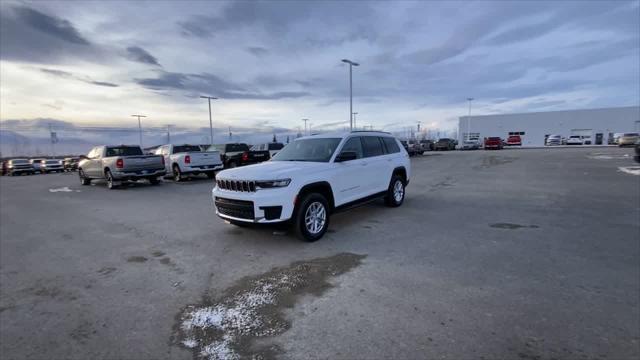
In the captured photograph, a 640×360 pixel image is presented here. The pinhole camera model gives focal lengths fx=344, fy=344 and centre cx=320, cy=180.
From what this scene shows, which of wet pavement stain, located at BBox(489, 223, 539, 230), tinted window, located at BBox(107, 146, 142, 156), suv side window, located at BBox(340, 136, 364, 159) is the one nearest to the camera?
wet pavement stain, located at BBox(489, 223, 539, 230)

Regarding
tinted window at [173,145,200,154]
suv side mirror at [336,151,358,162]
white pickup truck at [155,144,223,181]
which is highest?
tinted window at [173,145,200,154]

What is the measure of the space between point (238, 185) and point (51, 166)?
1701 inches

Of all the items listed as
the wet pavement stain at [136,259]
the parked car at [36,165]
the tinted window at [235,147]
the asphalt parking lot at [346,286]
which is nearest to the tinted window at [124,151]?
the tinted window at [235,147]

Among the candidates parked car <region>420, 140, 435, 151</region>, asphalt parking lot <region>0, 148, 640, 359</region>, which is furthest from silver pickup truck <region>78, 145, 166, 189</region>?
parked car <region>420, 140, 435, 151</region>

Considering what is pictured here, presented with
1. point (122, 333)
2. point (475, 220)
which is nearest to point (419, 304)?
point (122, 333)

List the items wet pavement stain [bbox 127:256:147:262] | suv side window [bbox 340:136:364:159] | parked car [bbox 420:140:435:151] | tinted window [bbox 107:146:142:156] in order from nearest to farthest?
1. wet pavement stain [bbox 127:256:147:262]
2. suv side window [bbox 340:136:364:159]
3. tinted window [bbox 107:146:142:156]
4. parked car [bbox 420:140:435:151]

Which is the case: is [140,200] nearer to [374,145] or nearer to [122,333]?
[374,145]

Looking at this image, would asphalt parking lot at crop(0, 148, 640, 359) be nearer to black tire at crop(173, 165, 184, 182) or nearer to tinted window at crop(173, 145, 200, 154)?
black tire at crop(173, 165, 184, 182)

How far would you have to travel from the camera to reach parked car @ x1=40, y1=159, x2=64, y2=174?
38.1m

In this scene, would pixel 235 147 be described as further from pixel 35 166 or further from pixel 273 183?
pixel 35 166

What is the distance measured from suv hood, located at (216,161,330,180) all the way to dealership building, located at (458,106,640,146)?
7026 centimetres

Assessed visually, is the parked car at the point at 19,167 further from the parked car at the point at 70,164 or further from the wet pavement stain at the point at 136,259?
the wet pavement stain at the point at 136,259

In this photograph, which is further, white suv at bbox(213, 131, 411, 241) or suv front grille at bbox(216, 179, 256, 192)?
suv front grille at bbox(216, 179, 256, 192)

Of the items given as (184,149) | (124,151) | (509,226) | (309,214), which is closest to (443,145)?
(184,149)
